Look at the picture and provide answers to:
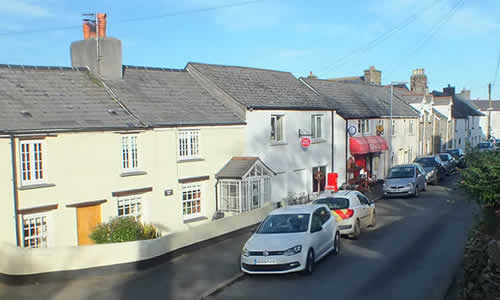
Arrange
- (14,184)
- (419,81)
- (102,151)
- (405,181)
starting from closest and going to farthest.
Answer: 1. (14,184)
2. (102,151)
3. (405,181)
4. (419,81)

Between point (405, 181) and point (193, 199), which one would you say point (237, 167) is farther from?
point (405, 181)

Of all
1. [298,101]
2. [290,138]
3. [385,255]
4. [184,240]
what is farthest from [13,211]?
[298,101]

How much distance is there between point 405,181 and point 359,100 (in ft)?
33.4

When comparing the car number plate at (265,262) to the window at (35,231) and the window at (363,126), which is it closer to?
the window at (35,231)

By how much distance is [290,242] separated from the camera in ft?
41.4

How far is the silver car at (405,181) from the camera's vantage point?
→ 2703cm

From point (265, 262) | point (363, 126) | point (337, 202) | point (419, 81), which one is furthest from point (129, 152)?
point (419, 81)

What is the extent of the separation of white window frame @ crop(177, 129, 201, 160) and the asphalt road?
23.5ft

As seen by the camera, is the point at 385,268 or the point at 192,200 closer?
the point at 385,268

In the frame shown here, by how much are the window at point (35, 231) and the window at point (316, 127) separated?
1616cm

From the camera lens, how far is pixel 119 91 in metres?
19.4

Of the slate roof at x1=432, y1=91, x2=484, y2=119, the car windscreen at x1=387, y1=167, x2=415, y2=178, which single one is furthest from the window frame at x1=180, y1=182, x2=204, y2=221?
the slate roof at x1=432, y1=91, x2=484, y2=119

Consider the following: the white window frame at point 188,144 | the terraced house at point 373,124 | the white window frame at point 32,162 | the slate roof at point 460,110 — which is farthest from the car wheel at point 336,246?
the slate roof at point 460,110

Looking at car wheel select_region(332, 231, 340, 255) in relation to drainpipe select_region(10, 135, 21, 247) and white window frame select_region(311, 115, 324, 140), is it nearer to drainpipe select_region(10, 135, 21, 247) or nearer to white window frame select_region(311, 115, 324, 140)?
drainpipe select_region(10, 135, 21, 247)
